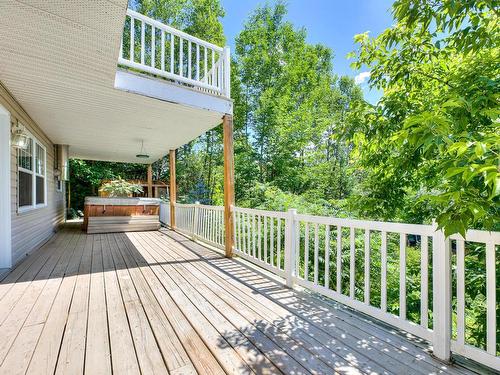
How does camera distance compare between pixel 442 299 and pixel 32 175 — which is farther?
pixel 32 175

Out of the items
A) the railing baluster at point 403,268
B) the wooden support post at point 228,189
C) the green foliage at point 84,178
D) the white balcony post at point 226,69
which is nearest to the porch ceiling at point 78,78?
the wooden support post at point 228,189

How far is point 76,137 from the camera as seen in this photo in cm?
673

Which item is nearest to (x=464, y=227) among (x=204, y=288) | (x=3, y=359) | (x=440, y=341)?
(x=440, y=341)

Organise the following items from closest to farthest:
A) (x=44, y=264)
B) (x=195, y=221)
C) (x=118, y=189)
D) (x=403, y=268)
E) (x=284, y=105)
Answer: (x=403, y=268), (x=44, y=264), (x=195, y=221), (x=118, y=189), (x=284, y=105)

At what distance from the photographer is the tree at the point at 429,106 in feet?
4.74

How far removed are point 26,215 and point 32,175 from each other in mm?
945

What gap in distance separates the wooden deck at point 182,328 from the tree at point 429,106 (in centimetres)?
111

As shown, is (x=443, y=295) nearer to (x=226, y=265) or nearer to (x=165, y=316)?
A: (x=165, y=316)

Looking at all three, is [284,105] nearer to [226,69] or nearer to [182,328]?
[226,69]

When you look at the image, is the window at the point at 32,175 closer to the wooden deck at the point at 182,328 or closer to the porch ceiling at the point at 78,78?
the porch ceiling at the point at 78,78

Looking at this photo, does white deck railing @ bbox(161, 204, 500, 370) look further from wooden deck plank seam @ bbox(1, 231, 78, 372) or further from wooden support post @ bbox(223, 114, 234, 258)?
wooden deck plank seam @ bbox(1, 231, 78, 372)

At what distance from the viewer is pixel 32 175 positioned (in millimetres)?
5160

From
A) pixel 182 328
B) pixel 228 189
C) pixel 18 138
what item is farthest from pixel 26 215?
pixel 182 328

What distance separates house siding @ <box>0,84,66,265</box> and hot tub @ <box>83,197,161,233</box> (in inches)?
36.1
